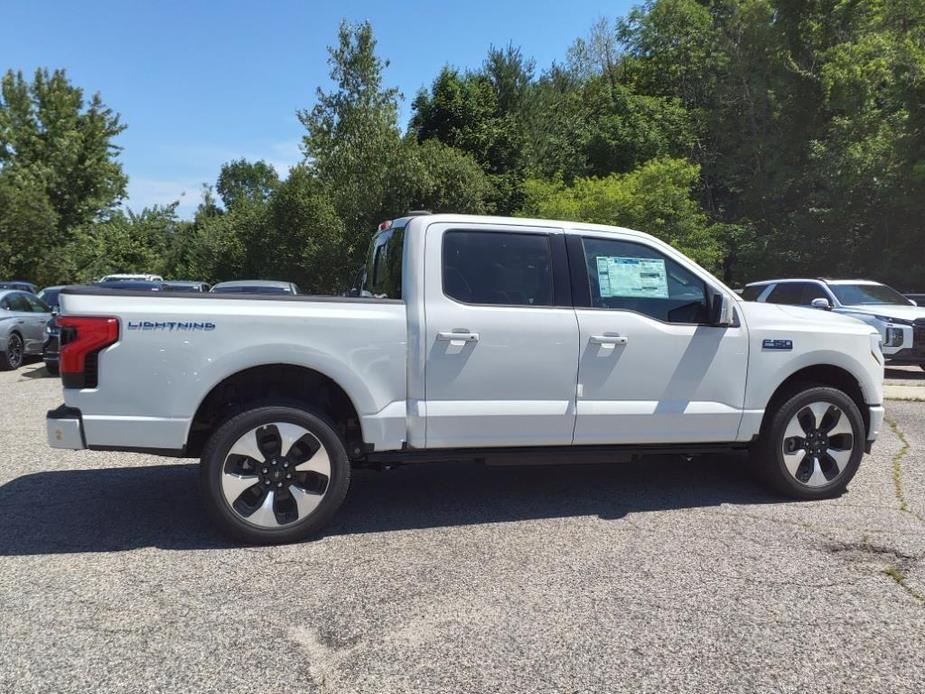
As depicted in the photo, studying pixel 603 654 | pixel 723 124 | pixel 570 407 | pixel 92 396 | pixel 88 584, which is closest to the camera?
pixel 603 654

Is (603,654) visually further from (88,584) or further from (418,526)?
(88,584)

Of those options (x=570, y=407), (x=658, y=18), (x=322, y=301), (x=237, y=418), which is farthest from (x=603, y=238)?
(x=658, y=18)

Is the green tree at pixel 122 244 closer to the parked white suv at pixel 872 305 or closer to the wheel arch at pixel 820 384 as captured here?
the parked white suv at pixel 872 305

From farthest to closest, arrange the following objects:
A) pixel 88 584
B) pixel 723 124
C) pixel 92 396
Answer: pixel 723 124
pixel 92 396
pixel 88 584

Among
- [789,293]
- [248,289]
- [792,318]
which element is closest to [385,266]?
[792,318]

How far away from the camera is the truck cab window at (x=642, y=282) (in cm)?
498

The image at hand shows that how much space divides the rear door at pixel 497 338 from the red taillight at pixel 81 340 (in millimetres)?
1772

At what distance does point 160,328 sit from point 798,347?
414 cm

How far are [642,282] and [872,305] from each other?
10663mm

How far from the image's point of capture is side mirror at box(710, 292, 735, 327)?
500 cm

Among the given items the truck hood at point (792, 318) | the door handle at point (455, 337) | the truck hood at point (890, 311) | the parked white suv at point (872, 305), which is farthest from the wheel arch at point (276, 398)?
the truck hood at point (890, 311)

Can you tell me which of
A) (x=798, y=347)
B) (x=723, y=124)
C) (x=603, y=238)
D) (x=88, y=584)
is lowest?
(x=88, y=584)

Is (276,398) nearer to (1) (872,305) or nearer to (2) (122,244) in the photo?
(1) (872,305)

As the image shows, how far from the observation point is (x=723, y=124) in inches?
1384
